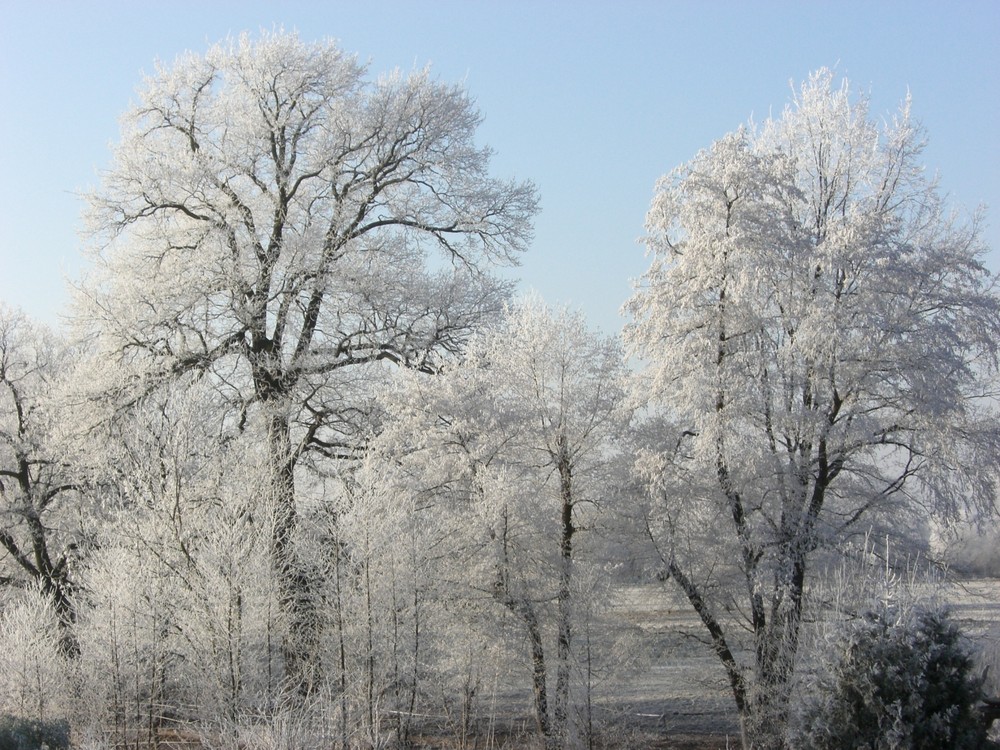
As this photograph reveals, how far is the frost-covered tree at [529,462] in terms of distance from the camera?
1745 centimetres

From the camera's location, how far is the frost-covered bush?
10.4 meters

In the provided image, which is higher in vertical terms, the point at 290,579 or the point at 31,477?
the point at 31,477

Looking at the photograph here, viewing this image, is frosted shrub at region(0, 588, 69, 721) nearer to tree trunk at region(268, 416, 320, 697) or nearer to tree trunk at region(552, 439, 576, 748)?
tree trunk at region(268, 416, 320, 697)

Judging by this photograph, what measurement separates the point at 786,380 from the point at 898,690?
25.0 feet

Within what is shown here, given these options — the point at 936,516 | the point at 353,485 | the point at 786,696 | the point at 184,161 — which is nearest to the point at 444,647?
the point at 353,485

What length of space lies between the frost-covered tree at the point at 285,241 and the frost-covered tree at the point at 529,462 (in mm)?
1071

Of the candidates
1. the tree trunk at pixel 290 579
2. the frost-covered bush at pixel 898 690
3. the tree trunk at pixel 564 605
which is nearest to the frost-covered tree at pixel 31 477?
the tree trunk at pixel 290 579

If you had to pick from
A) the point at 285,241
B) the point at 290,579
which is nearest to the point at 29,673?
the point at 290,579

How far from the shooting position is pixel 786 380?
56.7ft

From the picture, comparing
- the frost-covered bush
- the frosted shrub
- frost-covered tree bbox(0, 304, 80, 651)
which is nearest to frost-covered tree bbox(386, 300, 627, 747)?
the frost-covered bush

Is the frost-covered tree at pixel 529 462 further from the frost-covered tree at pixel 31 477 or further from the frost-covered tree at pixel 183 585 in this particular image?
the frost-covered tree at pixel 31 477

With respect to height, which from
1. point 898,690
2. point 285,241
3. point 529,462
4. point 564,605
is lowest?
point 898,690

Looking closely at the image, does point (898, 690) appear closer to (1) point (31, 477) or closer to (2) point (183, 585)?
(2) point (183, 585)

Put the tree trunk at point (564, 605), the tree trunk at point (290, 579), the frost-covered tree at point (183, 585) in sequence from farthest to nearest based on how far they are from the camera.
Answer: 1. the tree trunk at point (564, 605)
2. the tree trunk at point (290, 579)
3. the frost-covered tree at point (183, 585)
